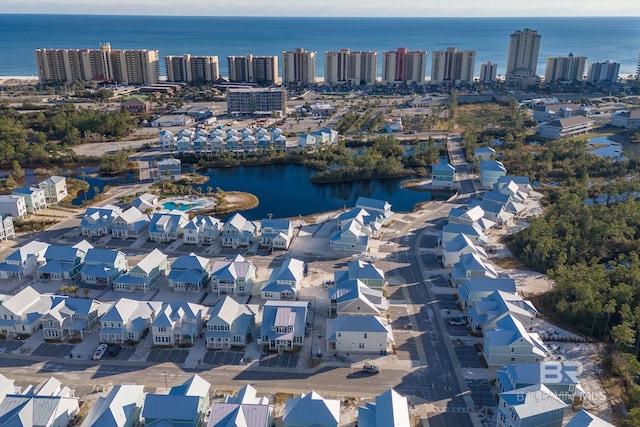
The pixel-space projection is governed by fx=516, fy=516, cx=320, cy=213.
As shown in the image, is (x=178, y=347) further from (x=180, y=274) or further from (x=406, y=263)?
(x=406, y=263)

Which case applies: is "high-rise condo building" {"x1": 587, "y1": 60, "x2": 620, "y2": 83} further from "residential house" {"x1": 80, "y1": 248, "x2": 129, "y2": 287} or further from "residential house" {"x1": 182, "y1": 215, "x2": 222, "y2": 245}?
"residential house" {"x1": 80, "y1": 248, "x2": 129, "y2": 287}

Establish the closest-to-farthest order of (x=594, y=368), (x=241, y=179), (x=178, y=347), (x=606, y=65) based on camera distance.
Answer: (x=594, y=368) → (x=178, y=347) → (x=241, y=179) → (x=606, y=65)

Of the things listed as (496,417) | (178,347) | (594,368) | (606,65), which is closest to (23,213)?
A: (178,347)

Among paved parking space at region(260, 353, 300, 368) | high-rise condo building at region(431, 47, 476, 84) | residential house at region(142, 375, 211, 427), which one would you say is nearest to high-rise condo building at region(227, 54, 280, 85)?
high-rise condo building at region(431, 47, 476, 84)

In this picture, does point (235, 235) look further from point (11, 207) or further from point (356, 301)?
point (11, 207)

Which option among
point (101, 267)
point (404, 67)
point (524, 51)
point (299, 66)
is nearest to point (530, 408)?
point (101, 267)
